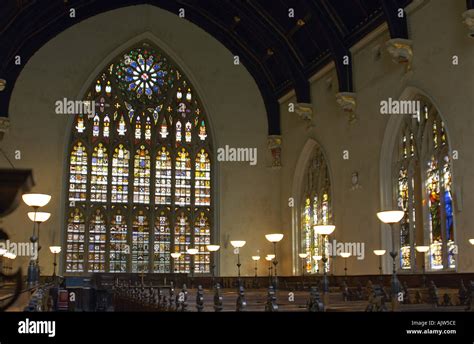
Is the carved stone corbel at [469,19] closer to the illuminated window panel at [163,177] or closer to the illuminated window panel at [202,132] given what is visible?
the illuminated window panel at [202,132]

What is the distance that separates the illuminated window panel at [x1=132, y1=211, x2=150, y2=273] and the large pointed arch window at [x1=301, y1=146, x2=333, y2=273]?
6.64 meters

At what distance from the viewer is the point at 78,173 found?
89.5ft

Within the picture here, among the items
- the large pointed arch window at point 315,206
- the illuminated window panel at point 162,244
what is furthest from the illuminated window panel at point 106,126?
the large pointed arch window at point 315,206

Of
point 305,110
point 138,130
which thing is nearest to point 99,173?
point 138,130

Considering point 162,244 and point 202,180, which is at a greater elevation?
point 202,180

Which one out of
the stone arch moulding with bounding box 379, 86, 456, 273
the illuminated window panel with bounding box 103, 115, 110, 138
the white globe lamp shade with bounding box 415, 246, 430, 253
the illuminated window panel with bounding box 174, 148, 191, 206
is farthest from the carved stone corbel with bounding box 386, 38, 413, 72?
the illuminated window panel with bounding box 103, 115, 110, 138

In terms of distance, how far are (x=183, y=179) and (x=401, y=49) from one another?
41.3 ft

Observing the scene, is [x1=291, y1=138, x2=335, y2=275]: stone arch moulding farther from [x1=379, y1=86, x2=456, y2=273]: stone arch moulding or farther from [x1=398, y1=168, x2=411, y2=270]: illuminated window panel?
[x1=398, y1=168, x2=411, y2=270]: illuminated window panel

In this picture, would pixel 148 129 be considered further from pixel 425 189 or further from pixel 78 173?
pixel 425 189

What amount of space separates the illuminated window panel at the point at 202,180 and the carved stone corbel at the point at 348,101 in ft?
27.2

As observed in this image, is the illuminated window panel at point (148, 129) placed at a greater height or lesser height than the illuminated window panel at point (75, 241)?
greater

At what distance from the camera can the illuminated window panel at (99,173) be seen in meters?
27.4
